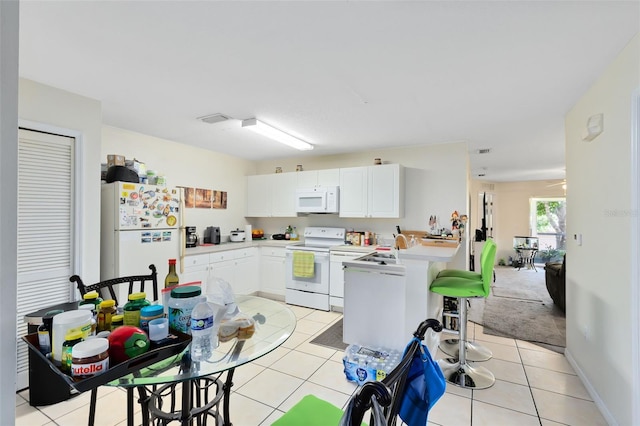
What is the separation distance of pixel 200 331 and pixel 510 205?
9.75m

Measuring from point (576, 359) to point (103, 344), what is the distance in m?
3.67

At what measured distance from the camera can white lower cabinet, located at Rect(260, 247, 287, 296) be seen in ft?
16.2

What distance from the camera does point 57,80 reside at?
7.86 ft

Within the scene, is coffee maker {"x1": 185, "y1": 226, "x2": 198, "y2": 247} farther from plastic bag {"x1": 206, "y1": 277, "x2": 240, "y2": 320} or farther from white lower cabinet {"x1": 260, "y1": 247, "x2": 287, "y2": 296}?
plastic bag {"x1": 206, "y1": 277, "x2": 240, "y2": 320}

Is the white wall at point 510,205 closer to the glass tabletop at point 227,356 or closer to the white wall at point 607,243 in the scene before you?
the white wall at point 607,243

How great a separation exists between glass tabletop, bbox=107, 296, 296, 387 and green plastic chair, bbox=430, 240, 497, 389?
1479mm

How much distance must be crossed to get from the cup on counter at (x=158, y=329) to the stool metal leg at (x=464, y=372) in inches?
94.5

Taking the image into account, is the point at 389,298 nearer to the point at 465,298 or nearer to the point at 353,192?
the point at 465,298

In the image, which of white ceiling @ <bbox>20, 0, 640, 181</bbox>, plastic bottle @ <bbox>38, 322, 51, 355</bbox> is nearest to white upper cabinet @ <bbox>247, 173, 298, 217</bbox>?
white ceiling @ <bbox>20, 0, 640, 181</bbox>

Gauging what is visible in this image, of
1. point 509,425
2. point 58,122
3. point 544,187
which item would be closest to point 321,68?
point 58,122

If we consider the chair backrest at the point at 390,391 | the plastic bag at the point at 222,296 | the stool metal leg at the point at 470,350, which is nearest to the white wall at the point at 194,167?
the plastic bag at the point at 222,296

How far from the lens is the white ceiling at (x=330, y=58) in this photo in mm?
1605

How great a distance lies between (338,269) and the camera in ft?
14.3

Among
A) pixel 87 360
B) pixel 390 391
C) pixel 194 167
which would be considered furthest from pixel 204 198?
pixel 390 391
